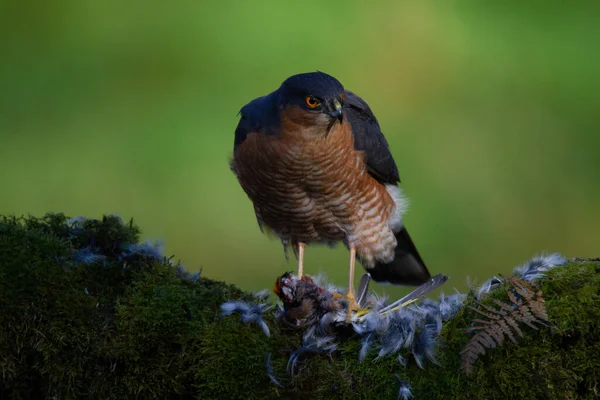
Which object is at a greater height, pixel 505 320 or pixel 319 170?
pixel 319 170

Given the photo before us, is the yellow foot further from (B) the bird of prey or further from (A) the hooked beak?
(A) the hooked beak

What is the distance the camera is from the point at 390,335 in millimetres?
2826

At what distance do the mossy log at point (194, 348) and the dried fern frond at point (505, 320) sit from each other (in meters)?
0.04

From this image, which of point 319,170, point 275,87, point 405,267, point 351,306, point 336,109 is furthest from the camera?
point 275,87

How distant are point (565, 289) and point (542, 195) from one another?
493 cm

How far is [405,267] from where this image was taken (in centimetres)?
523

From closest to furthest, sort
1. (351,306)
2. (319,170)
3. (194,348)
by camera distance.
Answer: (194,348) < (351,306) < (319,170)

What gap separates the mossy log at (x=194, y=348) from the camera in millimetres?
2617

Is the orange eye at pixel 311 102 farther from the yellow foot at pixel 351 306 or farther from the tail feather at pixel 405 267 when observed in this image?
the tail feather at pixel 405 267

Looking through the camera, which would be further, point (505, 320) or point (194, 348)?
point (194, 348)

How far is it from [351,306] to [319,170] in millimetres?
1373

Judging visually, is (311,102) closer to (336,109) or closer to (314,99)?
(314,99)

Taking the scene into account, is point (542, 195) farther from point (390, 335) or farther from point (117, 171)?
point (390, 335)

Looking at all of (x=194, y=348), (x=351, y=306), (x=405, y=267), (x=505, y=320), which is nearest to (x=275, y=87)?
(x=405, y=267)
